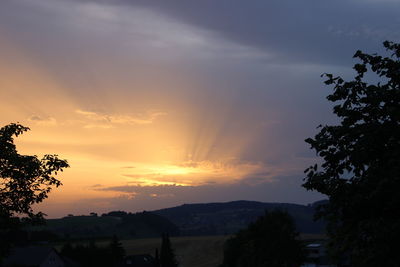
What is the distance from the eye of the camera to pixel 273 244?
92625mm

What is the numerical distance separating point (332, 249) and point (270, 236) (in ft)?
249

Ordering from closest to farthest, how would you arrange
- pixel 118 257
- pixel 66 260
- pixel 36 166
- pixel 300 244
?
pixel 36 166 → pixel 300 244 → pixel 66 260 → pixel 118 257

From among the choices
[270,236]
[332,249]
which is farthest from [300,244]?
[332,249]

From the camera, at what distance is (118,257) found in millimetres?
157625

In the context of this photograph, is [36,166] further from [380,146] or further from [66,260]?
[66,260]

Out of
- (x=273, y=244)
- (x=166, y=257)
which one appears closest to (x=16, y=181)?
(x=273, y=244)

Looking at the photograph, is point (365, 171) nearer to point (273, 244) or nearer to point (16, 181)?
point (16, 181)

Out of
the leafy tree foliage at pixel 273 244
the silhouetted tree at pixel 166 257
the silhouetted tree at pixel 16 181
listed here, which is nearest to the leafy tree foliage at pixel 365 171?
the silhouetted tree at pixel 16 181

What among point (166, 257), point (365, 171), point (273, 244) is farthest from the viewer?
point (166, 257)

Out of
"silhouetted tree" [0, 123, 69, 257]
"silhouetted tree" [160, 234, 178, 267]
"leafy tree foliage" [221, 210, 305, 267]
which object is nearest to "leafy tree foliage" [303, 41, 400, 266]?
"silhouetted tree" [0, 123, 69, 257]

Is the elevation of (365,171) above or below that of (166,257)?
above

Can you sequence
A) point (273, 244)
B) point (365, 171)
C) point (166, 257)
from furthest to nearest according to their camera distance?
point (166, 257)
point (273, 244)
point (365, 171)

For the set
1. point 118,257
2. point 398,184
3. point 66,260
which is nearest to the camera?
point 398,184

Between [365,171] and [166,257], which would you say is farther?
[166,257]
